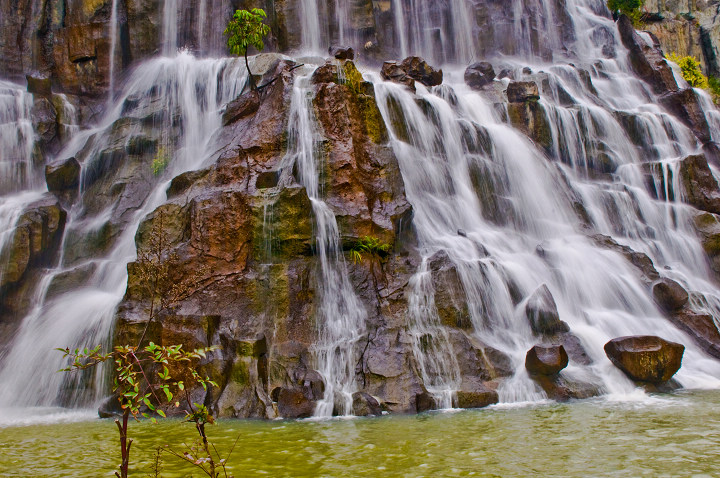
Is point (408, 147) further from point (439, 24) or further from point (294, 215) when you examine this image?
point (439, 24)

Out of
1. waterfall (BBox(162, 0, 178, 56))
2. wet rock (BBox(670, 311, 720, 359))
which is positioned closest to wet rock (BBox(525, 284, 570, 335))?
wet rock (BBox(670, 311, 720, 359))

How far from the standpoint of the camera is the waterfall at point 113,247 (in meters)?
12.1

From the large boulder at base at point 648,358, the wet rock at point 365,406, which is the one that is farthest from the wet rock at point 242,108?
the large boulder at base at point 648,358

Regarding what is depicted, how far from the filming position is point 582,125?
75.2 feet

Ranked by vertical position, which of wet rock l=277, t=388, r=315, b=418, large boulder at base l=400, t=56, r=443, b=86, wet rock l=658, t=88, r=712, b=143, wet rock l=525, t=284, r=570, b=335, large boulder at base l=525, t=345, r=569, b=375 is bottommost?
wet rock l=277, t=388, r=315, b=418

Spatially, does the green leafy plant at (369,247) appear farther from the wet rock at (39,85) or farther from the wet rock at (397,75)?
the wet rock at (39,85)

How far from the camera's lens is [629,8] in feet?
119

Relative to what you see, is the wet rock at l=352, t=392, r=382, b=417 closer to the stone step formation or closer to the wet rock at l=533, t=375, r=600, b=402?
the stone step formation

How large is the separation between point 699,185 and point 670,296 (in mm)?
8278

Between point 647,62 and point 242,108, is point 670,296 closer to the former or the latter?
point 242,108

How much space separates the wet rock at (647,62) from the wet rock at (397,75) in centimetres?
1474

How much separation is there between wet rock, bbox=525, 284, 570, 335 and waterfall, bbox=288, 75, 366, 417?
391 cm

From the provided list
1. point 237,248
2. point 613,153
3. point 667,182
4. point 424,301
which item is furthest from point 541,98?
point 237,248

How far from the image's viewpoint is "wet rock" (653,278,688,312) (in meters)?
14.7
